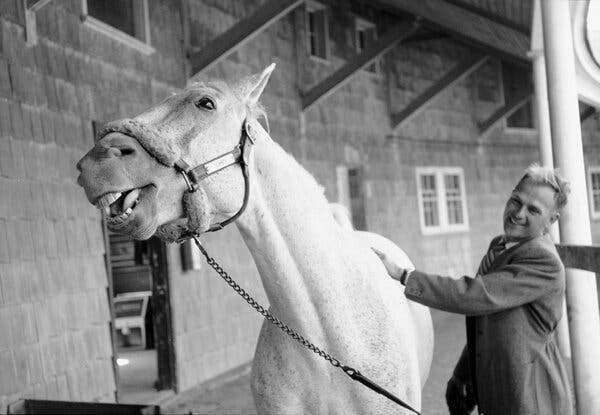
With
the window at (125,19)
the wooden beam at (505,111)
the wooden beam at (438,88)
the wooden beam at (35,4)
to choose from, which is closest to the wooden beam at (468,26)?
the wooden beam at (438,88)

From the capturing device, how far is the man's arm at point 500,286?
7.16ft

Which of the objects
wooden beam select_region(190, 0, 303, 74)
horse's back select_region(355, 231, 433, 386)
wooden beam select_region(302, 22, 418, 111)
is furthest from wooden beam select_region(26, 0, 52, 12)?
wooden beam select_region(302, 22, 418, 111)

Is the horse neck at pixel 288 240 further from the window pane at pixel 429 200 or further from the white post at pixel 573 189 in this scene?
the window pane at pixel 429 200

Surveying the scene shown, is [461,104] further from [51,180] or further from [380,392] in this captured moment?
[380,392]

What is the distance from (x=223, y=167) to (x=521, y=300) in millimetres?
964

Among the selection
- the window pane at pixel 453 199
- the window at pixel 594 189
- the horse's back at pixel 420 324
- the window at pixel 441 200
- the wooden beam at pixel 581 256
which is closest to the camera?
the wooden beam at pixel 581 256

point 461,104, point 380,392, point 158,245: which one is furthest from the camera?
point 461,104

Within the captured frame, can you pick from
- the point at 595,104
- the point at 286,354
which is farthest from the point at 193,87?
the point at 595,104

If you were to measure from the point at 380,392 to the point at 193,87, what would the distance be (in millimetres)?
1089

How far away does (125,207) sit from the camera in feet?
6.23

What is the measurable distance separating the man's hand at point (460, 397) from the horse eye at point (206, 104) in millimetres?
1369

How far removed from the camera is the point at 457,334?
914 centimetres

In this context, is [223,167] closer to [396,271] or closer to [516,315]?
[396,271]

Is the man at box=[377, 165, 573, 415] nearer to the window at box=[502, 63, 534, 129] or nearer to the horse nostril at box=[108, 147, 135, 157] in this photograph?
the horse nostril at box=[108, 147, 135, 157]
